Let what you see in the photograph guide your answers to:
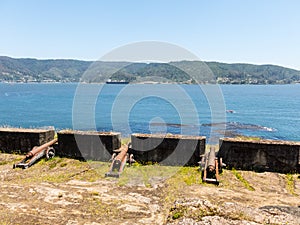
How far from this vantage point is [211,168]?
452 inches

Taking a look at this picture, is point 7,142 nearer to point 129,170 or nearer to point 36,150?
point 36,150

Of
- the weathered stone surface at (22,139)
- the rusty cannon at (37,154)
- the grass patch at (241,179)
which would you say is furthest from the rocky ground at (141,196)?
the weathered stone surface at (22,139)

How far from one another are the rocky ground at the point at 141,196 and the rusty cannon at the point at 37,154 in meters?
0.28

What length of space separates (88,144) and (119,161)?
9.11 ft

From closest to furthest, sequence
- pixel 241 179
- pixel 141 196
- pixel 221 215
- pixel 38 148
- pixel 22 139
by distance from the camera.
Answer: pixel 221 215 → pixel 141 196 → pixel 241 179 → pixel 38 148 → pixel 22 139

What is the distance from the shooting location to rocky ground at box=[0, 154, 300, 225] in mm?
6448

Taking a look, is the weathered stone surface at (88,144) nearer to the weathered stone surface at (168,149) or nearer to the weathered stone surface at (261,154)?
the weathered stone surface at (168,149)

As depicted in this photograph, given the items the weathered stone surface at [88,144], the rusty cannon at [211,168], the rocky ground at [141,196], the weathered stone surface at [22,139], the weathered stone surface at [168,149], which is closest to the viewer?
the rocky ground at [141,196]

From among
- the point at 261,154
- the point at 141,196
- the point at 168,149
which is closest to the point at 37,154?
the point at 168,149

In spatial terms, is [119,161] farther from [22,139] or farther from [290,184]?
[290,184]

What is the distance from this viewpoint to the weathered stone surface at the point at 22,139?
15570 mm

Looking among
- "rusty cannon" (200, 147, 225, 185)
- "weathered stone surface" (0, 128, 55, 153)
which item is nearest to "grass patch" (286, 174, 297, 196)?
"rusty cannon" (200, 147, 225, 185)

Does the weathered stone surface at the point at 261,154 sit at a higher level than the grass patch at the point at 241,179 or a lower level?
higher

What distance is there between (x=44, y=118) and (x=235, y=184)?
57.4 m
